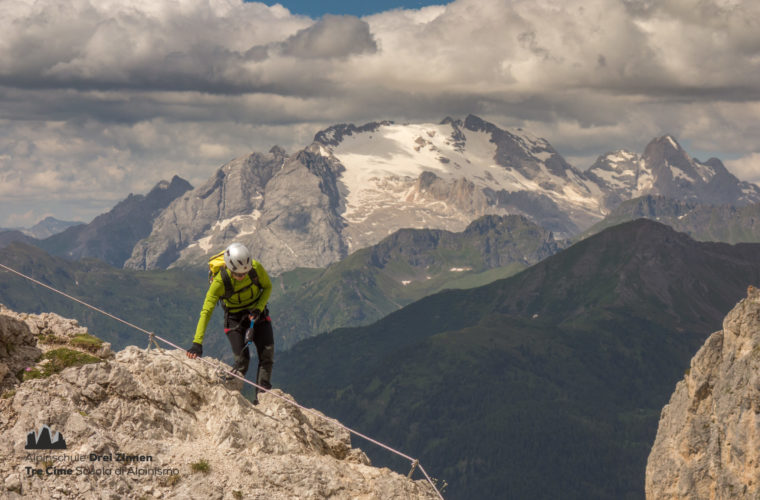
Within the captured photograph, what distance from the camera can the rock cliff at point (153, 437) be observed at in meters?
18.5

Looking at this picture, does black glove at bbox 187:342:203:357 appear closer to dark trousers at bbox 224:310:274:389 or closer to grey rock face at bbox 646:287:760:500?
dark trousers at bbox 224:310:274:389

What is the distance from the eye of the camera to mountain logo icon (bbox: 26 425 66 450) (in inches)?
728

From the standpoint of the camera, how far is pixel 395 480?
2088 cm

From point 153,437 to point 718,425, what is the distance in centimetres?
14900

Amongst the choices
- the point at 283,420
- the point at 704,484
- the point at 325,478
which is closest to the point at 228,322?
the point at 283,420

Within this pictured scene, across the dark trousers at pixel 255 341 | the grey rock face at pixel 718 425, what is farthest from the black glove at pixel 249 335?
the grey rock face at pixel 718 425

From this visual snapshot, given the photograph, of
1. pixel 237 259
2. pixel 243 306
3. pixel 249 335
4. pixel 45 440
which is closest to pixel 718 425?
pixel 249 335

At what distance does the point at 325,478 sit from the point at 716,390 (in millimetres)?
151667

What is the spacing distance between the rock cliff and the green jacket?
1983 millimetres

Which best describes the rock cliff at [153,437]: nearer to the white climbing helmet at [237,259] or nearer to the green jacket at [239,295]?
the green jacket at [239,295]

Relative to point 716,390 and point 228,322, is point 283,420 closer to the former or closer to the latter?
point 228,322

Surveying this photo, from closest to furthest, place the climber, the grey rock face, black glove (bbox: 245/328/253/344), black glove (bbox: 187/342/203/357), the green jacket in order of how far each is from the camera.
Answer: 1. black glove (bbox: 187/342/203/357)
2. the climber
3. the green jacket
4. black glove (bbox: 245/328/253/344)
5. the grey rock face

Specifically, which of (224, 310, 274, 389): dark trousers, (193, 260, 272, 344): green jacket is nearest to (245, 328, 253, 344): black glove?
(224, 310, 274, 389): dark trousers

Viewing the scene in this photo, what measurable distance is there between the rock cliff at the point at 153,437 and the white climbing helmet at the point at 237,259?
3310 mm
